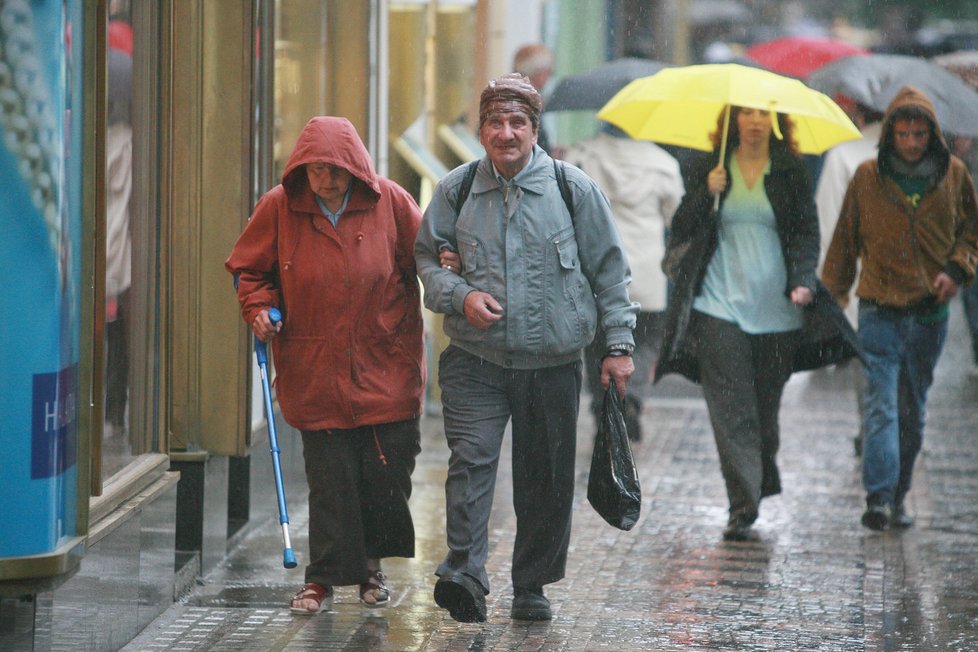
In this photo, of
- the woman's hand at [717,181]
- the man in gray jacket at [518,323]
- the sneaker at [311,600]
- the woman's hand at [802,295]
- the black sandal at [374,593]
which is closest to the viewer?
the man in gray jacket at [518,323]

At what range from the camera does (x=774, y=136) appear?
8.44m

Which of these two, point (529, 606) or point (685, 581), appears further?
point (685, 581)

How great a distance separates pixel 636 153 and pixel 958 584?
4217mm

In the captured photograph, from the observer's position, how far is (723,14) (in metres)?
49.0

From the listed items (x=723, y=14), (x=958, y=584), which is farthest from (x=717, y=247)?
(x=723, y=14)

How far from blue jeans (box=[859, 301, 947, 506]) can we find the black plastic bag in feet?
7.40

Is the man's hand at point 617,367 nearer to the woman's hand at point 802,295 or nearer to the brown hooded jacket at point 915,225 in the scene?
the woman's hand at point 802,295

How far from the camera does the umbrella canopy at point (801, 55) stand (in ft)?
54.4

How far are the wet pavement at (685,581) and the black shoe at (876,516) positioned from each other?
5cm

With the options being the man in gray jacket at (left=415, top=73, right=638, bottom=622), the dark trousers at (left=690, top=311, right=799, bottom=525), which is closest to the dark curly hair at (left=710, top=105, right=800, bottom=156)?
the dark trousers at (left=690, top=311, right=799, bottom=525)

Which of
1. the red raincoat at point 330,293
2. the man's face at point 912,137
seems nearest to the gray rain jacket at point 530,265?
the red raincoat at point 330,293

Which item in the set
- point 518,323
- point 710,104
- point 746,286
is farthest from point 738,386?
point 518,323

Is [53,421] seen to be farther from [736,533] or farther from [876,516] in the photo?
[876,516]

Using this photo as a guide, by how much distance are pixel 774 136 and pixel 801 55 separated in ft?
29.0
